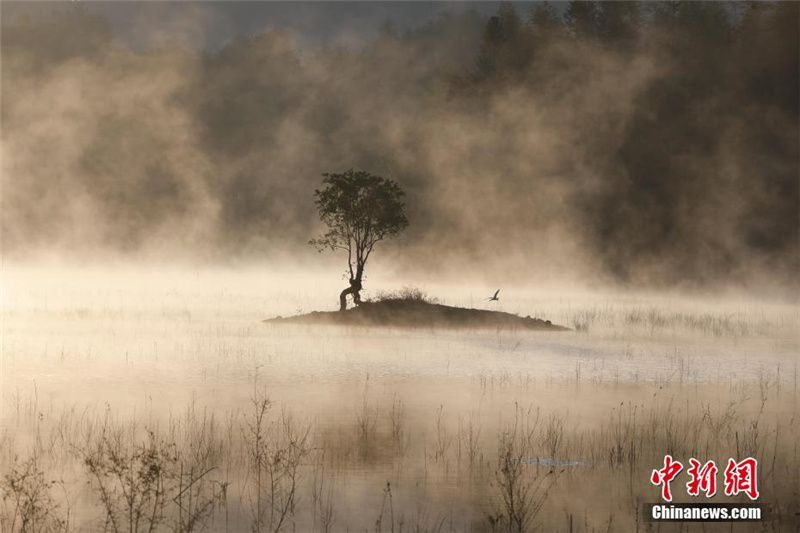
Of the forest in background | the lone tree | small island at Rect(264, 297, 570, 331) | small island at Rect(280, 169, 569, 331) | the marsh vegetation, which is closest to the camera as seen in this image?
the marsh vegetation

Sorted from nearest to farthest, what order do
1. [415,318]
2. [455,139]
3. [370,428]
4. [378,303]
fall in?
1. [370,428]
2. [415,318]
3. [378,303]
4. [455,139]

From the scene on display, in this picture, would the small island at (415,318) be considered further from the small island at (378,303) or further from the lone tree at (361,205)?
the lone tree at (361,205)

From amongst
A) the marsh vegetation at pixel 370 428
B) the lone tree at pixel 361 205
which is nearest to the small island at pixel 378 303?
the lone tree at pixel 361 205

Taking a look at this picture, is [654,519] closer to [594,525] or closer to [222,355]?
[594,525]

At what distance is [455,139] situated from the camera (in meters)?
93.8

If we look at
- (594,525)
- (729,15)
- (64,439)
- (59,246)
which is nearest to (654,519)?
(594,525)

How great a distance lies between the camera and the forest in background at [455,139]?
79688mm

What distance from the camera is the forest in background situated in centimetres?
7969

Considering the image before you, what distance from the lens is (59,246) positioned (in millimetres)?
98438

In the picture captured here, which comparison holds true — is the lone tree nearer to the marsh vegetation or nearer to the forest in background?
the marsh vegetation

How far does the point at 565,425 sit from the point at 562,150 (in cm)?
7462

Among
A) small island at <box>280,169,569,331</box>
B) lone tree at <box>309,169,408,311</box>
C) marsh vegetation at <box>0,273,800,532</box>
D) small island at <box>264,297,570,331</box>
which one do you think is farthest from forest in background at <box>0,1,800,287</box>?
marsh vegetation at <box>0,273,800,532</box>

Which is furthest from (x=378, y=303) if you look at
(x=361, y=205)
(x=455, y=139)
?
(x=455, y=139)

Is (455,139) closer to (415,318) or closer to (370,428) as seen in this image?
(415,318)
